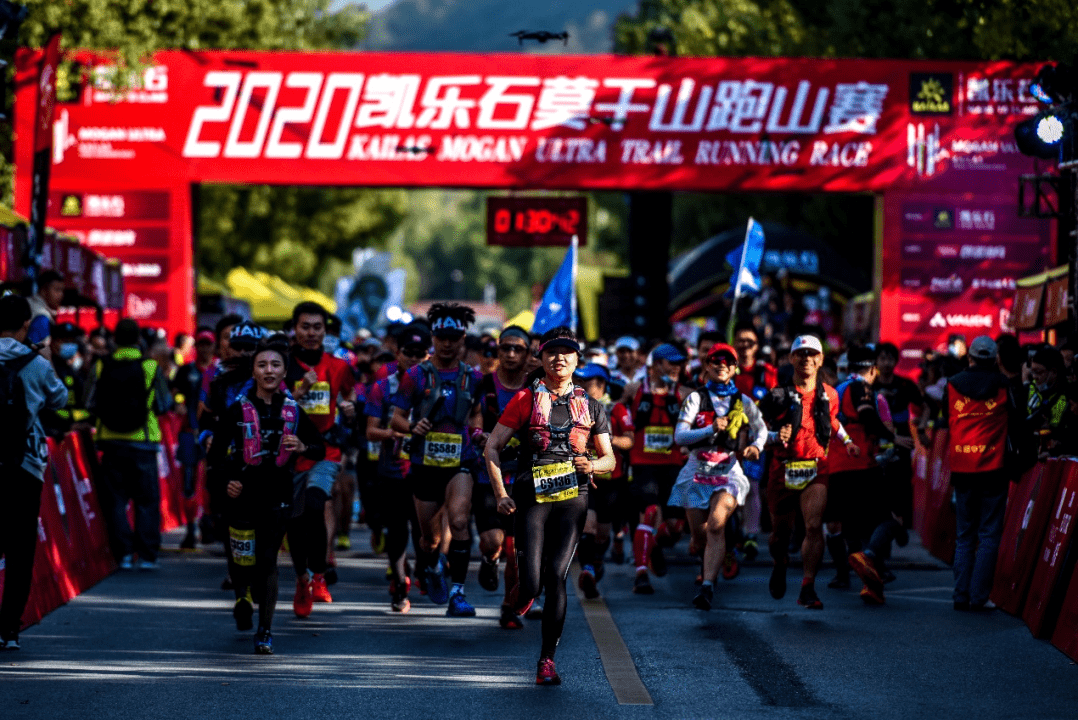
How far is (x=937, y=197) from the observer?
24562mm

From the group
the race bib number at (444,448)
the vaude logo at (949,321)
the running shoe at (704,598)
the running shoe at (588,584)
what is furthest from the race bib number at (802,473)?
the vaude logo at (949,321)

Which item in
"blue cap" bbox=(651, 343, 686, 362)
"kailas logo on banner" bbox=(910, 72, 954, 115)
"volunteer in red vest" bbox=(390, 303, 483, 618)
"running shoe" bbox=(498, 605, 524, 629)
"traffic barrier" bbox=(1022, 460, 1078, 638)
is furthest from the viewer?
"kailas logo on banner" bbox=(910, 72, 954, 115)

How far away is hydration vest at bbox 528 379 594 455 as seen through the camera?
938 cm

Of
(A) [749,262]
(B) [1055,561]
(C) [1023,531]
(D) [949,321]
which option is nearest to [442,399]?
(B) [1055,561]

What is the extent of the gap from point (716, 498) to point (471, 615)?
6.34 ft

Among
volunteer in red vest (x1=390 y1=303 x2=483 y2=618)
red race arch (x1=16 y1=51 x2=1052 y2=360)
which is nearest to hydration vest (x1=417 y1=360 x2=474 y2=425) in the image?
volunteer in red vest (x1=390 y1=303 x2=483 y2=618)

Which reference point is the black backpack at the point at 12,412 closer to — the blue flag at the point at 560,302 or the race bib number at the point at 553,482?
the race bib number at the point at 553,482

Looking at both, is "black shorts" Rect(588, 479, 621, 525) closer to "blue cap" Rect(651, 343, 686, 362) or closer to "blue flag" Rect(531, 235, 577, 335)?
"blue cap" Rect(651, 343, 686, 362)

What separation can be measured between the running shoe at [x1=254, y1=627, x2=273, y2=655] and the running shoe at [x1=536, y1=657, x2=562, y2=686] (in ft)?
5.89

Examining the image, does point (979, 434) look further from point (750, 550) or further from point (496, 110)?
point (496, 110)

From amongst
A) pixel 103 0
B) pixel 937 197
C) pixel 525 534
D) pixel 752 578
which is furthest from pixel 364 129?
pixel 525 534

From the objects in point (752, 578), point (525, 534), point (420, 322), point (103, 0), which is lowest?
point (752, 578)

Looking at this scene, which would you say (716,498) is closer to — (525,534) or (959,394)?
(959,394)

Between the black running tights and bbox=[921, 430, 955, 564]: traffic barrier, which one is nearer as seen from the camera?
the black running tights
